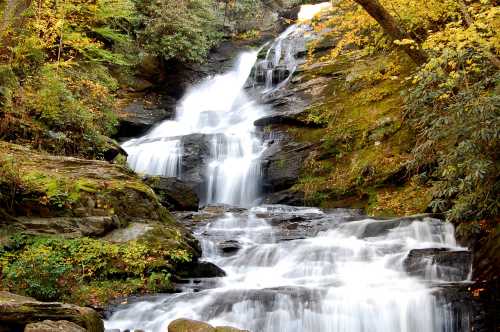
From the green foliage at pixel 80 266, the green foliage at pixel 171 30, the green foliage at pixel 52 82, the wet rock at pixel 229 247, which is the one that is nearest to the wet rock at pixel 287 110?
A: the green foliage at pixel 52 82

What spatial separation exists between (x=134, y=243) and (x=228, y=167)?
→ 7.17m

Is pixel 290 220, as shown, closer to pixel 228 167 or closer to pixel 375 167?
pixel 375 167

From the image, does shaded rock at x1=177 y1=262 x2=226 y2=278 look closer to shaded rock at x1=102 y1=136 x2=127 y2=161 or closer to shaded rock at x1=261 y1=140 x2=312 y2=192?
shaded rock at x1=102 y1=136 x2=127 y2=161

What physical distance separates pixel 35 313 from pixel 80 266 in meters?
2.10

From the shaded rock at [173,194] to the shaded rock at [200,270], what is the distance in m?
4.28

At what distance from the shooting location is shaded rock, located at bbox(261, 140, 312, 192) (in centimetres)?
1299

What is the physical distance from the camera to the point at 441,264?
6.67 metres

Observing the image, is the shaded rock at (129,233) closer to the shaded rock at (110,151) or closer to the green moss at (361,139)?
the shaded rock at (110,151)

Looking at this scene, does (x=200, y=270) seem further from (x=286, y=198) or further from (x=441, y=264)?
(x=286, y=198)

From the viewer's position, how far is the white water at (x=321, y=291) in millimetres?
5762

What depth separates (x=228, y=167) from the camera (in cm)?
1427

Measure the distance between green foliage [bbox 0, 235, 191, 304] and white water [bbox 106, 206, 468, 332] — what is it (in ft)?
2.23

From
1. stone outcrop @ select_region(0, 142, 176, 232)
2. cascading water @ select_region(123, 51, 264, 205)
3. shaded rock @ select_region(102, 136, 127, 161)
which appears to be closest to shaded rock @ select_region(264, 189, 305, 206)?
cascading water @ select_region(123, 51, 264, 205)

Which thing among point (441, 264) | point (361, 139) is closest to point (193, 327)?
point (441, 264)
